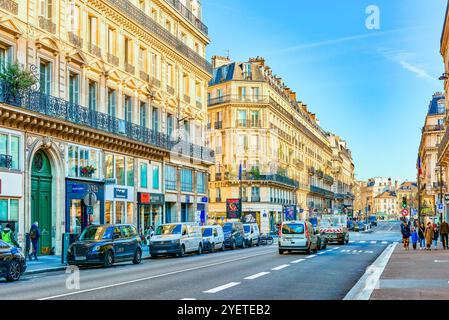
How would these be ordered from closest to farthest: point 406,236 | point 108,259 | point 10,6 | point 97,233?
1. point 108,259
2. point 97,233
3. point 10,6
4. point 406,236

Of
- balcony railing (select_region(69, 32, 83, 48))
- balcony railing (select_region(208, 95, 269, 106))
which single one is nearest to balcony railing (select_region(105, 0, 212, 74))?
balcony railing (select_region(69, 32, 83, 48))

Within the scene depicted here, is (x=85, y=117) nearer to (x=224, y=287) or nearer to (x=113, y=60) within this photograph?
(x=113, y=60)

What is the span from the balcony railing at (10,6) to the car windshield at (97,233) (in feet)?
33.5

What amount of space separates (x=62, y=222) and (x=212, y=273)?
14.8 metres

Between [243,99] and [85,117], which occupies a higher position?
[243,99]

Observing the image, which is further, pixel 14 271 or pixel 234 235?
pixel 234 235

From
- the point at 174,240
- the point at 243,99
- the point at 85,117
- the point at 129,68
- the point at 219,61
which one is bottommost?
the point at 174,240

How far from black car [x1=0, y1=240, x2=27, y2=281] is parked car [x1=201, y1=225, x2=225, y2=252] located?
18.3 m

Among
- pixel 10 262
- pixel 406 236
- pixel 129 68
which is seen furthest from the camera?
pixel 129 68

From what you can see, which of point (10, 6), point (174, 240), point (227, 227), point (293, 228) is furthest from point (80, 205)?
point (227, 227)

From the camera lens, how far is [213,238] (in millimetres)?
38969

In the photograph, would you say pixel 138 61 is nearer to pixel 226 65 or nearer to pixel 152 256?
pixel 152 256

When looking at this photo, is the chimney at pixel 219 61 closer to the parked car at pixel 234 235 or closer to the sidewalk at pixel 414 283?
the parked car at pixel 234 235

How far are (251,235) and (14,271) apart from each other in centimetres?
2904
